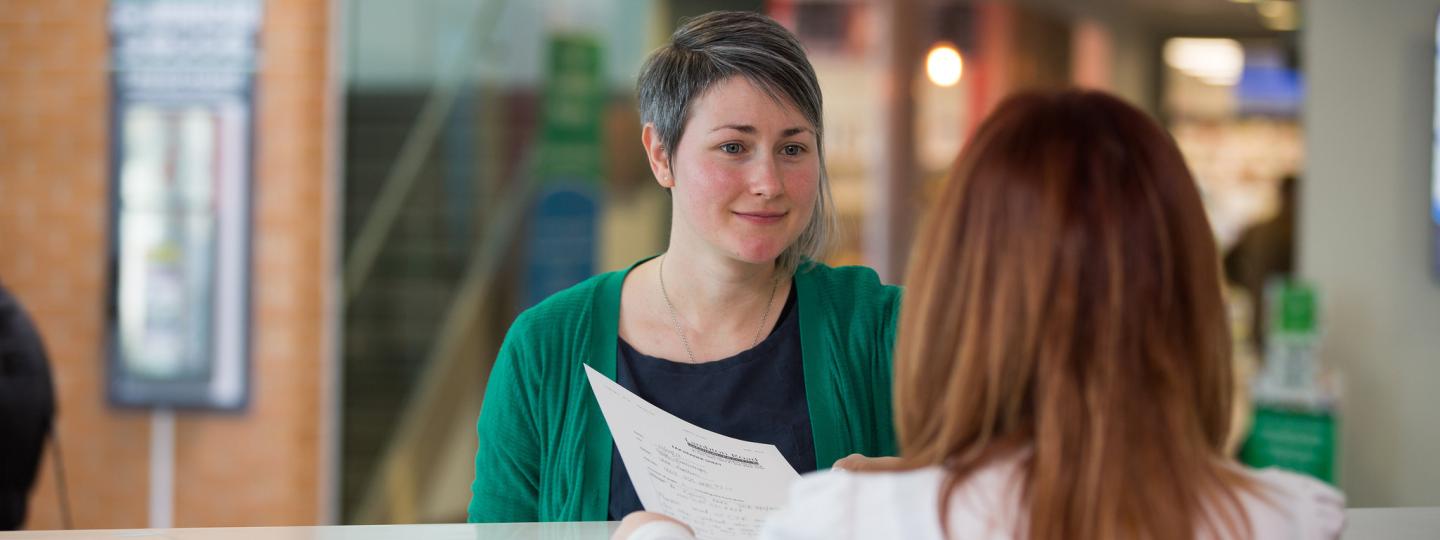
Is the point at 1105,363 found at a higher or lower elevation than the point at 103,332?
higher

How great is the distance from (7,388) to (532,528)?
7.62 feet

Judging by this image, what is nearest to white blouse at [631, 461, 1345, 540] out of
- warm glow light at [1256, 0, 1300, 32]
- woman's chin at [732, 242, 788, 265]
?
woman's chin at [732, 242, 788, 265]

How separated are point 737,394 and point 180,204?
356cm

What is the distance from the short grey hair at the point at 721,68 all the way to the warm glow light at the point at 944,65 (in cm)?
422

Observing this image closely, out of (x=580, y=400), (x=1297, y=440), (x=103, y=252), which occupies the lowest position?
(x=1297, y=440)

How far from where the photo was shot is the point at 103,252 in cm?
465

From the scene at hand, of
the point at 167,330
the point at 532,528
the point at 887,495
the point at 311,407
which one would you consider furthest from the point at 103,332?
the point at 887,495

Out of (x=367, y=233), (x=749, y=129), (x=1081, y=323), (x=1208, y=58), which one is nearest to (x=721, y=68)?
(x=749, y=129)

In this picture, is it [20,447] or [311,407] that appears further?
[311,407]

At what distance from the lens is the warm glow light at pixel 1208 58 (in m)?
7.13

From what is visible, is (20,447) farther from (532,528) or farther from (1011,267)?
(1011,267)

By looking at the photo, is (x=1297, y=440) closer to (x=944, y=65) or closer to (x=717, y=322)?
(x=944, y=65)

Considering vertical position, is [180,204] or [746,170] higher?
[746,170]

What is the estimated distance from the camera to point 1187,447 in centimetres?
95
